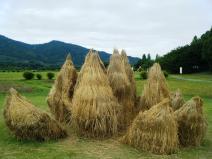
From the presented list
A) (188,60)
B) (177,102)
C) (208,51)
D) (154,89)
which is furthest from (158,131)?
(188,60)

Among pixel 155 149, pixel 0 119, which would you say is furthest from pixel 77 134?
pixel 0 119

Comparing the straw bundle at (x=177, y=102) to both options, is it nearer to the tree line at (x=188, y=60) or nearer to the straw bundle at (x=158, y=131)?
the straw bundle at (x=158, y=131)

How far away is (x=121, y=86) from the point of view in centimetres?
1227

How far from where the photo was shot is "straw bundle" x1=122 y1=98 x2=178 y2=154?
9.89m

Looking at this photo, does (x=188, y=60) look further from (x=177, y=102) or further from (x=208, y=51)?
(x=177, y=102)

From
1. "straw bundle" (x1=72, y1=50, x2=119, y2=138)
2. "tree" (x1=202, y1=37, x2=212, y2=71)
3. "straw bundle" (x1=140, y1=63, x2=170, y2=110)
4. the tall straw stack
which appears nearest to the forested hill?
"tree" (x1=202, y1=37, x2=212, y2=71)

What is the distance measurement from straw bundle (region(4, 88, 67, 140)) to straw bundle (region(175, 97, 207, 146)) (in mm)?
3078

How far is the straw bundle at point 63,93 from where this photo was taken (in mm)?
12708

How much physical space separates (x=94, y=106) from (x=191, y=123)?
2.43 meters

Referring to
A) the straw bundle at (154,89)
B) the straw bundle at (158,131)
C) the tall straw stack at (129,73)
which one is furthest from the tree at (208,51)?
the straw bundle at (158,131)

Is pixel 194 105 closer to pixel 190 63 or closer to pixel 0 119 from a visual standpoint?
pixel 0 119

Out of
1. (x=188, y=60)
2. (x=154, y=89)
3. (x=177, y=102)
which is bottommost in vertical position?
(x=177, y=102)

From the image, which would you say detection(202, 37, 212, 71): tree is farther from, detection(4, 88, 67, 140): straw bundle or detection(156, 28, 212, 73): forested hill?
detection(4, 88, 67, 140): straw bundle

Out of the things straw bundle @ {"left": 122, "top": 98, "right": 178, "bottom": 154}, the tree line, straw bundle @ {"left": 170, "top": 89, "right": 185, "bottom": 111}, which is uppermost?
the tree line
